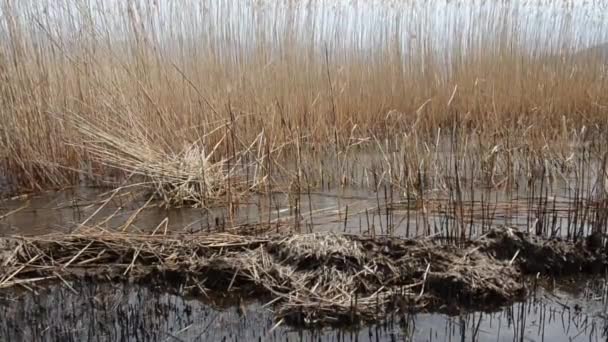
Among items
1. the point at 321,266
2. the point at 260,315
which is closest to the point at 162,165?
the point at 321,266

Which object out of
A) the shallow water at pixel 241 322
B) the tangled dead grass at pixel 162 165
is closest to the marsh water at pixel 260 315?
the shallow water at pixel 241 322

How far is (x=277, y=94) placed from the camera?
5.38 metres

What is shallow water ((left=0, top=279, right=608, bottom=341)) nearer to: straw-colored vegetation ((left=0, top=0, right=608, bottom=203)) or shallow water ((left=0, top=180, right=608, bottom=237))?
shallow water ((left=0, top=180, right=608, bottom=237))

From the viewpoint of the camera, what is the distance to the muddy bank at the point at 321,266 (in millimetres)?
2627

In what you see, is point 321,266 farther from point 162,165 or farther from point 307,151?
point 307,151

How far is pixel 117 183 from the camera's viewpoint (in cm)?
459

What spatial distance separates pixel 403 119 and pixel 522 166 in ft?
4.75

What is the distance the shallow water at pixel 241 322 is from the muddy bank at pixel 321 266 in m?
0.09

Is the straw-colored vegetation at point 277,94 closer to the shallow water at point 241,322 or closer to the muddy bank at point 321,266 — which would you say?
the muddy bank at point 321,266

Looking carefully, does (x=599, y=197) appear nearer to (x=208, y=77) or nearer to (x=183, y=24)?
(x=208, y=77)

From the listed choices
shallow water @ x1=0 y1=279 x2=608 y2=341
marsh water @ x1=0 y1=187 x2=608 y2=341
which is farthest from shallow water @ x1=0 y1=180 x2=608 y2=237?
shallow water @ x1=0 y1=279 x2=608 y2=341

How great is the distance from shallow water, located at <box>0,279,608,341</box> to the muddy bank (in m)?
0.09

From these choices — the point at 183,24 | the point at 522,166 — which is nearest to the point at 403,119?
the point at 522,166

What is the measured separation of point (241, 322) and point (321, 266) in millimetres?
528
